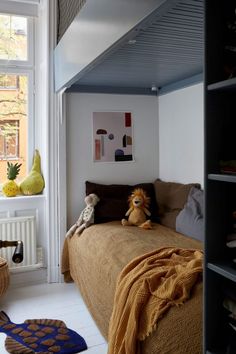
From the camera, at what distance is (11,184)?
10.8ft

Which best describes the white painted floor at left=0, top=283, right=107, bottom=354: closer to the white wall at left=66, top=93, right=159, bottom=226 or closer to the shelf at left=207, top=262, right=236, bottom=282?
the white wall at left=66, top=93, right=159, bottom=226

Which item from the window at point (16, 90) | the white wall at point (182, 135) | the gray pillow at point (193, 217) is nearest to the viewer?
A: the gray pillow at point (193, 217)

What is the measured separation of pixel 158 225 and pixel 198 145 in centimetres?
81

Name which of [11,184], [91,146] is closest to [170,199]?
[91,146]

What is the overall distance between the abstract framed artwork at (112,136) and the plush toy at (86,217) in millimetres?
453

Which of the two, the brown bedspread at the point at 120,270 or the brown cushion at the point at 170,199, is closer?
the brown bedspread at the point at 120,270

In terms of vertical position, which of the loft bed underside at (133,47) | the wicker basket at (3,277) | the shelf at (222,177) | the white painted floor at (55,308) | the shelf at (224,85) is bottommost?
the white painted floor at (55,308)

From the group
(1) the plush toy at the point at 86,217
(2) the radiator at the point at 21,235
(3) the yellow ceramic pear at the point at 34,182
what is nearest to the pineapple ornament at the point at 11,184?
(3) the yellow ceramic pear at the point at 34,182

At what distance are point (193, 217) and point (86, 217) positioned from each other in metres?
0.97

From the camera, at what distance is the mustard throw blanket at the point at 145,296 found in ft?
5.21

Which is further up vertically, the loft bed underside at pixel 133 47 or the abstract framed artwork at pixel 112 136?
the loft bed underside at pixel 133 47

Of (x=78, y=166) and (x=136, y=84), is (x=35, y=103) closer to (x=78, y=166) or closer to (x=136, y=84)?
(x=78, y=166)

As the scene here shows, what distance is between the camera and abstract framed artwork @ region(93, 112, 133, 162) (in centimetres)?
346

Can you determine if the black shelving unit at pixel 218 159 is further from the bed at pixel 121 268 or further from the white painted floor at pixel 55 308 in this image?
the white painted floor at pixel 55 308
